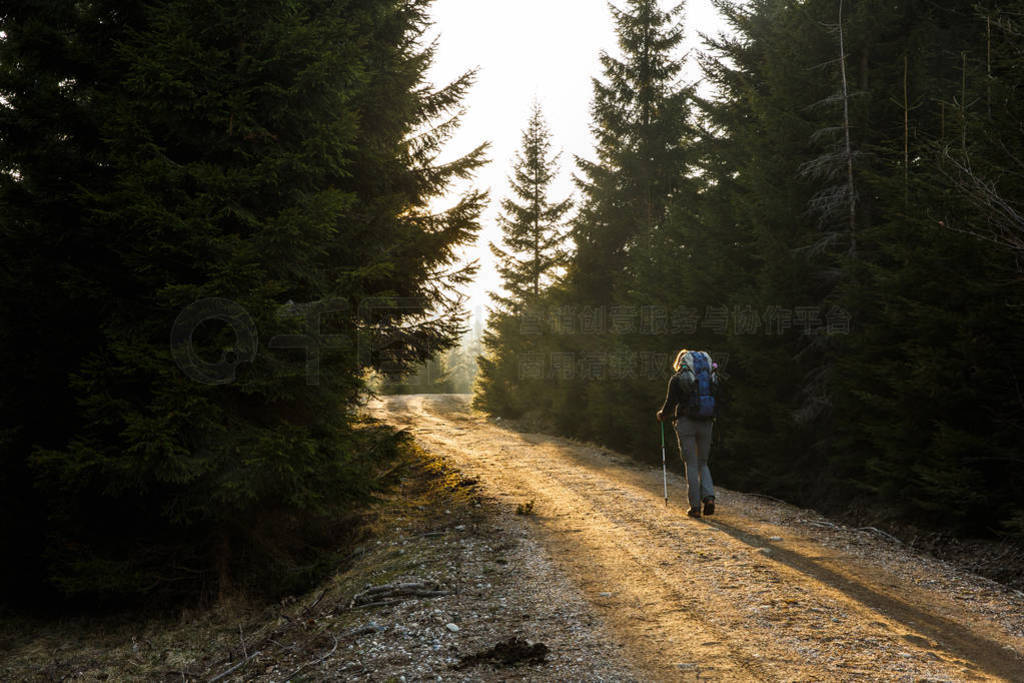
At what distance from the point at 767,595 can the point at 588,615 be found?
77.5 inches

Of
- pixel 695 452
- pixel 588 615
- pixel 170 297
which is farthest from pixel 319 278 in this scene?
pixel 695 452

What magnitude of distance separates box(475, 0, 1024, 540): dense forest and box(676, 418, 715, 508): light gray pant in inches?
138

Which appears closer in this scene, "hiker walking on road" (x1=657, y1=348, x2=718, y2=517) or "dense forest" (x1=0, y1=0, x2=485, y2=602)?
"dense forest" (x1=0, y1=0, x2=485, y2=602)

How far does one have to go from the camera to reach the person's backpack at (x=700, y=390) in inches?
372

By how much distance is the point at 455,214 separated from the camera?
473 inches

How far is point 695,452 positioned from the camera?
9555 mm

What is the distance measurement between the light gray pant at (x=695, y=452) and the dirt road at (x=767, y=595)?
459 mm

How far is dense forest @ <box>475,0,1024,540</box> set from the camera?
29.3ft

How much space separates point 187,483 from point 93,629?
2790 mm

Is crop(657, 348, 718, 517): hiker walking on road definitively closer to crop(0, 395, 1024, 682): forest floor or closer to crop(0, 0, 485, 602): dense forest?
crop(0, 395, 1024, 682): forest floor

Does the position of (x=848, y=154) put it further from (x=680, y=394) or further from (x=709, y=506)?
(x=709, y=506)

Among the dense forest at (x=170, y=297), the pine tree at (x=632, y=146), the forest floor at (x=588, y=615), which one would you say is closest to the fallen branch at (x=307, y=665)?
the forest floor at (x=588, y=615)

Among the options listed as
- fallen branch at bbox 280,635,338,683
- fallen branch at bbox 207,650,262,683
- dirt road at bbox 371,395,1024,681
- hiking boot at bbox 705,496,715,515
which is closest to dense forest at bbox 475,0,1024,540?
dirt road at bbox 371,395,1024,681

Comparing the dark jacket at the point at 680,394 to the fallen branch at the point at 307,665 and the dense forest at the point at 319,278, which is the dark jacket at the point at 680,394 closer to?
the dense forest at the point at 319,278
